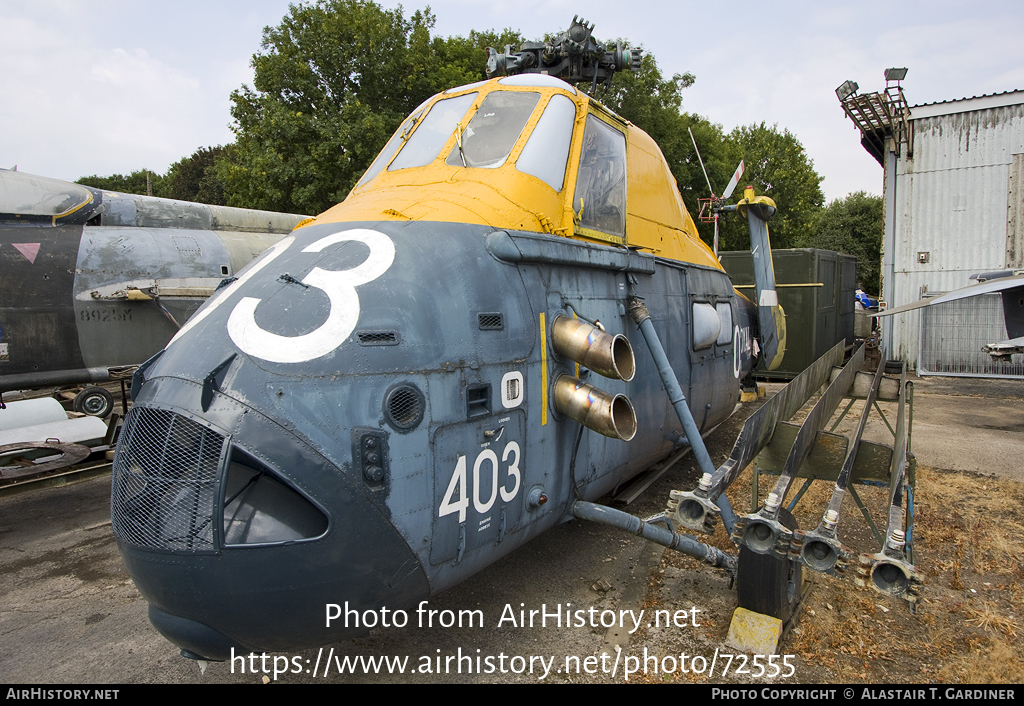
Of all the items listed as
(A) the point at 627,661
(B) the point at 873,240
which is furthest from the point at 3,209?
(B) the point at 873,240

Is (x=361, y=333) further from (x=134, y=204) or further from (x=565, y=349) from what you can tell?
(x=134, y=204)

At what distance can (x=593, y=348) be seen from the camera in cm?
369

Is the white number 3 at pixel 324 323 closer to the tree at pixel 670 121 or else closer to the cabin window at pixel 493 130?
the cabin window at pixel 493 130

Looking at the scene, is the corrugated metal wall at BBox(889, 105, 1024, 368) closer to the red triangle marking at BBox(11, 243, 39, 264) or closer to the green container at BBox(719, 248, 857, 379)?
the green container at BBox(719, 248, 857, 379)

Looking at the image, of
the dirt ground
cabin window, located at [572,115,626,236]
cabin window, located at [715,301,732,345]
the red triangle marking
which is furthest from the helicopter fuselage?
the red triangle marking

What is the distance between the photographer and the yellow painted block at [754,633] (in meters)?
4.00

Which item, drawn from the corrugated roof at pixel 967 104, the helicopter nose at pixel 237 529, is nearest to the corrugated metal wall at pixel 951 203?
the corrugated roof at pixel 967 104

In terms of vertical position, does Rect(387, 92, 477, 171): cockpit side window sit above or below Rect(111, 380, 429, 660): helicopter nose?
above

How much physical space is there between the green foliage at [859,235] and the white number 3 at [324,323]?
38355mm

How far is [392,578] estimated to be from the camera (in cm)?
310

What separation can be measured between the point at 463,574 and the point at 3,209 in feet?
26.5

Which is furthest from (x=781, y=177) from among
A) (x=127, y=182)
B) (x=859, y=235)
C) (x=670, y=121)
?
(x=127, y=182)

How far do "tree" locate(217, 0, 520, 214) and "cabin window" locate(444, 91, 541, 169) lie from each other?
14498mm

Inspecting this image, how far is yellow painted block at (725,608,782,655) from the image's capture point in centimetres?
400
